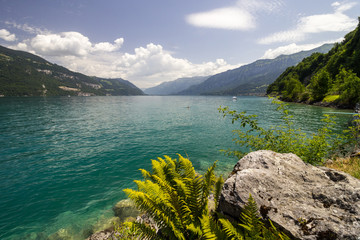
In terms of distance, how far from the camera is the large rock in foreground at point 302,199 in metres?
2.99

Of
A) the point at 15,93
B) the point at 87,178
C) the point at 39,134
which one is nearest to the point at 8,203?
the point at 87,178

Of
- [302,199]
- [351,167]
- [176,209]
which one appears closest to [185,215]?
[176,209]

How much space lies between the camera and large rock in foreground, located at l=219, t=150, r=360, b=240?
2.99 m

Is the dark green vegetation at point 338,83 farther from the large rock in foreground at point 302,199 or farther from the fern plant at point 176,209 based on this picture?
the fern plant at point 176,209

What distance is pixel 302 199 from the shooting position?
371cm

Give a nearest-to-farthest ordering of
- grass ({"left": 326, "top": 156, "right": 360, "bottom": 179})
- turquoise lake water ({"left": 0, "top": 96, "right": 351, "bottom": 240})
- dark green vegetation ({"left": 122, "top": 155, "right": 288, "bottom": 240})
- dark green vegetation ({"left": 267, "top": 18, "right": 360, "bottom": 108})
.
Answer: dark green vegetation ({"left": 122, "top": 155, "right": 288, "bottom": 240}) → grass ({"left": 326, "top": 156, "right": 360, "bottom": 179}) → turquoise lake water ({"left": 0, "top": 96, "right": 351, "bottom": 240}) → dark green vegetation ({"left": 267, "top": 18, "right": 360, "bottom": 108})

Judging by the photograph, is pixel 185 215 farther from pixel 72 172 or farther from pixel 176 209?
pixel 72 172

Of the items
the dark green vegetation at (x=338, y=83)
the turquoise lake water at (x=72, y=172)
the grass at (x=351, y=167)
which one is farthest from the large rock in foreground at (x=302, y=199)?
the dark green vegetation at (x=338, y=83)

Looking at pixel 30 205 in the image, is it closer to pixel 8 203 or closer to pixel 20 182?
pixel 8 203

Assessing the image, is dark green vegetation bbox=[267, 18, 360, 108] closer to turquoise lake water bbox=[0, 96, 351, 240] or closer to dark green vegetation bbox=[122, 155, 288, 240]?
turquoise lake water bbox=[0, 96, 351, 240]

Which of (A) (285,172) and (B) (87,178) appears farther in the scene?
(B) (87,178)

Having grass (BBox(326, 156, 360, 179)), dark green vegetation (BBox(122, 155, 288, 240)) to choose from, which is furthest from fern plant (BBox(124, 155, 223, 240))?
grass (BBox(326, 156, 360, 179))

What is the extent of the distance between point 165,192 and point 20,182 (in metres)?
14.8

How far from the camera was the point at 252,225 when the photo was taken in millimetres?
3158
